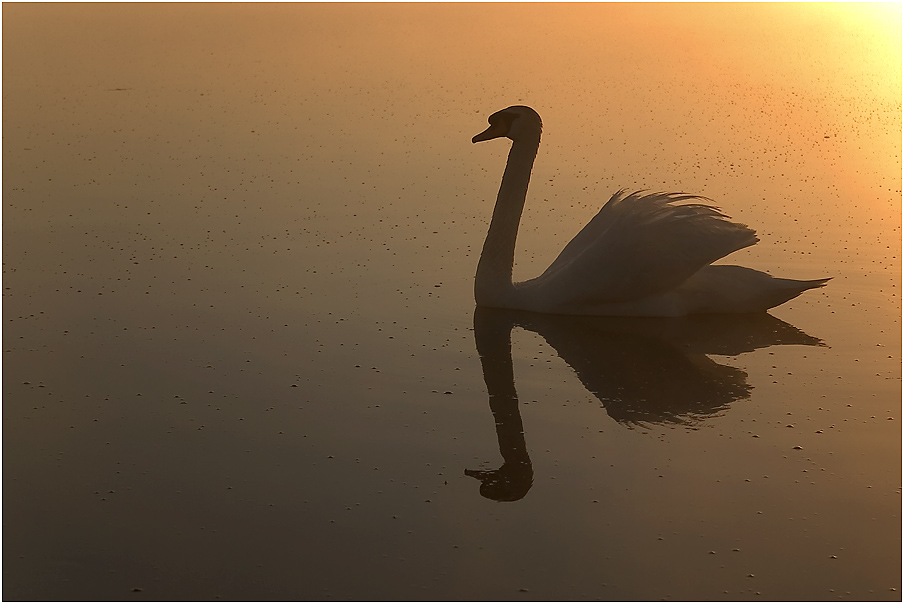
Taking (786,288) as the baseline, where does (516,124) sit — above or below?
above

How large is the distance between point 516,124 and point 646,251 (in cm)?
115

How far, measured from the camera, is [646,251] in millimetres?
5805

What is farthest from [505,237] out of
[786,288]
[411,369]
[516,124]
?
[786,288]

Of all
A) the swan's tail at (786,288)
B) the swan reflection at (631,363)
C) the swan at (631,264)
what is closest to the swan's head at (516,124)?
the swan at (631,264)

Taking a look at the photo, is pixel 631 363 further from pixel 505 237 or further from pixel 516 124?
pixel 516 124

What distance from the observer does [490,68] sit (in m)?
14.1

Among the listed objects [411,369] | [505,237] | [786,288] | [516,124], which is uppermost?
[516,124]

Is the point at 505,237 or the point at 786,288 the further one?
the point at 505,237

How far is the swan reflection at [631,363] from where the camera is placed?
15.3 ft

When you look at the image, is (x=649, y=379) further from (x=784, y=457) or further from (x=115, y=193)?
(x=115, y=193)

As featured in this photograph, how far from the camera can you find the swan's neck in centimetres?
620

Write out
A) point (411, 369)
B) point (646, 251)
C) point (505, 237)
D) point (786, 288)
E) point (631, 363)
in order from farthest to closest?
point (505, 237), point (786, 288), point (646, 251), point (631, 363), point (411, 369)

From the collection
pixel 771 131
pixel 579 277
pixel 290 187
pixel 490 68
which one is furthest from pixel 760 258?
pixel 490 68

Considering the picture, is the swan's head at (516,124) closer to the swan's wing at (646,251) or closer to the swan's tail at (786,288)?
the swan's wing at (646,251)
